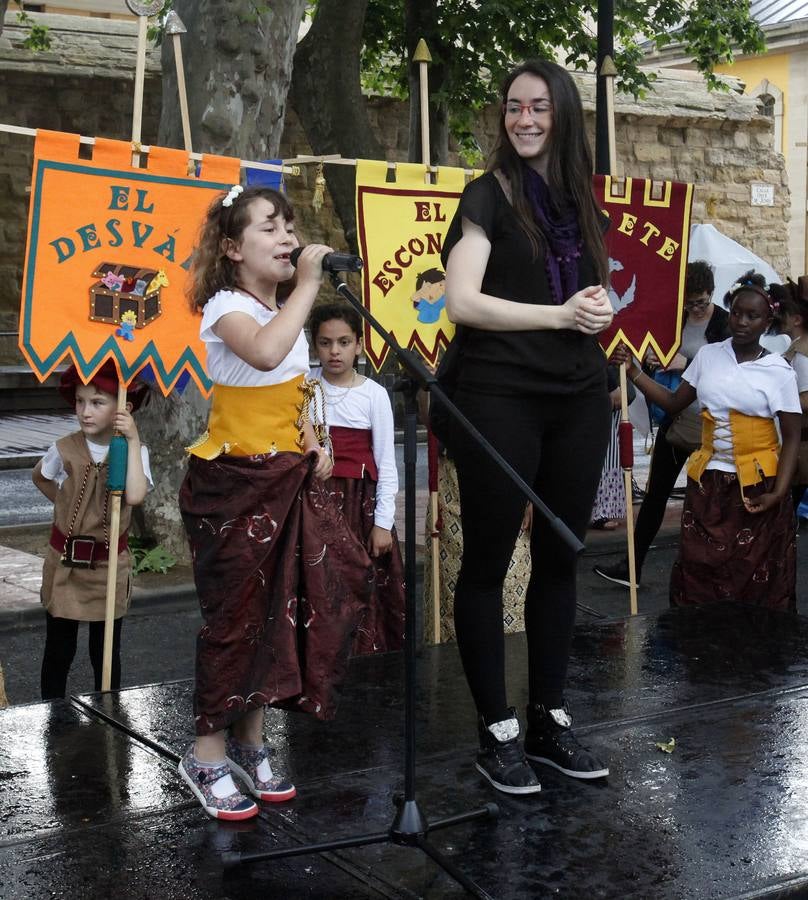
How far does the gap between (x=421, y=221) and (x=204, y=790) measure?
293 centimetres

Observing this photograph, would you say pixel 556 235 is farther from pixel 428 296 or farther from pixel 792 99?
pixel 792 99

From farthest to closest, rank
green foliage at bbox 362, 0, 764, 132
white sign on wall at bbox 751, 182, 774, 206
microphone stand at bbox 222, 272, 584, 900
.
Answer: white sign on wall at bbox 751, 182, 774, 206, green foliage at bbox 362, 0, 764, 132, microphone stand at bbox 222, 272, 584, 900

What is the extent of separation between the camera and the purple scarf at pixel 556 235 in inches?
136

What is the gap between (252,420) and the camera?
10.8ft

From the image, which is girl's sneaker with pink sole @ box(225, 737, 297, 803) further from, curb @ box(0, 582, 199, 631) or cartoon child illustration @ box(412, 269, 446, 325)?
curb @ box(0, 582, 199, 631)

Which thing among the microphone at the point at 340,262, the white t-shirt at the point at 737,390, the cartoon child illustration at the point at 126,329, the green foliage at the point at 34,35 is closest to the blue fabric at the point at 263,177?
the cartoon child illustration at the point at 126,329

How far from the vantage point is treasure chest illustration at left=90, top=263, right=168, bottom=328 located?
4.85 m

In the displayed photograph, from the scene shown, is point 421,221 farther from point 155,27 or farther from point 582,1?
point 155,27

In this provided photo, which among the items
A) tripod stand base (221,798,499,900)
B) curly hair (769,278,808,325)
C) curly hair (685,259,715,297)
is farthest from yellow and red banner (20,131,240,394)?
curly hair (685,259,715,297)

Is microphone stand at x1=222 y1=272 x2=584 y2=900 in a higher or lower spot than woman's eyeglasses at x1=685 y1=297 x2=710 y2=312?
lower

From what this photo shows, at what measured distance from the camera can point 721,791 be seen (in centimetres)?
356

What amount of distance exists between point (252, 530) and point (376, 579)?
2077mm

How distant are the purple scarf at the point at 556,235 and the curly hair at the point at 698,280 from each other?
13.4 ft

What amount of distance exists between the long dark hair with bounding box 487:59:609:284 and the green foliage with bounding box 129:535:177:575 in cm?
488
